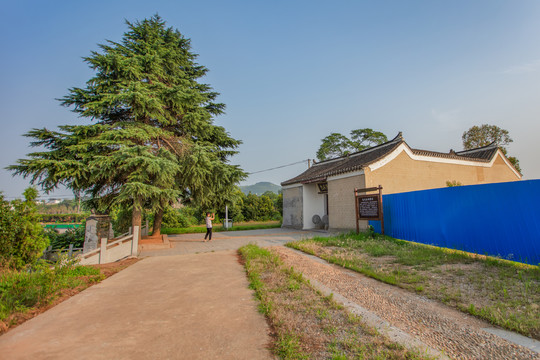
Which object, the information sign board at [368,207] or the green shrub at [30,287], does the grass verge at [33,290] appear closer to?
the green shrub at [30,287]

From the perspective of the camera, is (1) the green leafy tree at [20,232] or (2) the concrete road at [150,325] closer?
(2) the concrete road at [150,325]

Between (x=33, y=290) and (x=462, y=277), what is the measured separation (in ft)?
25.7

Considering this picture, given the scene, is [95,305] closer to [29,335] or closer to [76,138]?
[29,335]

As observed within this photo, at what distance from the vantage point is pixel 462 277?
477cm

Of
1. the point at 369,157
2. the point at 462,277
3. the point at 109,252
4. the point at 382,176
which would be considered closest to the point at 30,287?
the point at 109,252

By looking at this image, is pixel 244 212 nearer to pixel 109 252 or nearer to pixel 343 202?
pixel 343 202

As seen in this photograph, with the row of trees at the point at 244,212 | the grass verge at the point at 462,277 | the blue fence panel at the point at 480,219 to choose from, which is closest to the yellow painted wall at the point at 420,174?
the blue fence panel at the point at 480,219

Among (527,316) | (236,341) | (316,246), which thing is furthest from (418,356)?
(316,246)

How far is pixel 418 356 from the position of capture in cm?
226

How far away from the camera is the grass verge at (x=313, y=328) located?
235 centimetres

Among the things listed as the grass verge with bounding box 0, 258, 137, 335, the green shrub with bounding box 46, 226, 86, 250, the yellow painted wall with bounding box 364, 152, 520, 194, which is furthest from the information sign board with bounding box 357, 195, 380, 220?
the green shrub with bounding box 46, 226, 86, 250

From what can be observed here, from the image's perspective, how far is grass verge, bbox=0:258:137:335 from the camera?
3570mm

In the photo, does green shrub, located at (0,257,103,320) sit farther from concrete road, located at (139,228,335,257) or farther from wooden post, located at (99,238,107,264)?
concrete road, located at (139,228,335,257)

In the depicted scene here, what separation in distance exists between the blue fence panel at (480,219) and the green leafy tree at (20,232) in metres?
10.7
